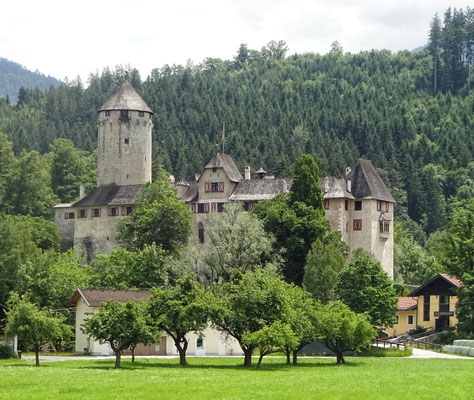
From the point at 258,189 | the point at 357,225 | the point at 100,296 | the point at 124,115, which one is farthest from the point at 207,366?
the point at 124,115

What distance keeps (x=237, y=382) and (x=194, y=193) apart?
6816cm

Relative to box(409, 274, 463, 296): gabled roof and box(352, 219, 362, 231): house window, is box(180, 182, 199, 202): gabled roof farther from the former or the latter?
box(409, 274, 463, 296): gabled roof

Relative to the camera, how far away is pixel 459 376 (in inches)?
1918

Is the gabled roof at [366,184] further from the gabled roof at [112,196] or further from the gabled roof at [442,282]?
the gabled roof at [112,196]

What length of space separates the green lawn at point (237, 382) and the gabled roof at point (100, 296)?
15.1 meters

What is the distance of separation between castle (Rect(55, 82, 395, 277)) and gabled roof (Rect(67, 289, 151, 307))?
33060mm

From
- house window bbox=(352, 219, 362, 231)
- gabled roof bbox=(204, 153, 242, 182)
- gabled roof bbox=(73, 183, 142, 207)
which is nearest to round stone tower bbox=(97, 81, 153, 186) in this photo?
gabled roof bbox=(73, 183, 142, 207)

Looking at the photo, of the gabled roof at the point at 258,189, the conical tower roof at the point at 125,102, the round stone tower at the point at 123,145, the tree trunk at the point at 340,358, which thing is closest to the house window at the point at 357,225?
the gabled roof at the point at 258,189

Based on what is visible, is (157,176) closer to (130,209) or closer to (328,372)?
(130,209)

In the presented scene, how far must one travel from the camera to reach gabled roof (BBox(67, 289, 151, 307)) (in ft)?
243

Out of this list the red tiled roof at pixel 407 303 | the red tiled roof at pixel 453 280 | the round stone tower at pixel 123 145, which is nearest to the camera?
the red tiled roof at pixel 453 280

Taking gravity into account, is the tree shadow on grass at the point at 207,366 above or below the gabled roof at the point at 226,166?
below

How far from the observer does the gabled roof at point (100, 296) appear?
74125mm

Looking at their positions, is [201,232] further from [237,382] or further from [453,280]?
[237,382]
